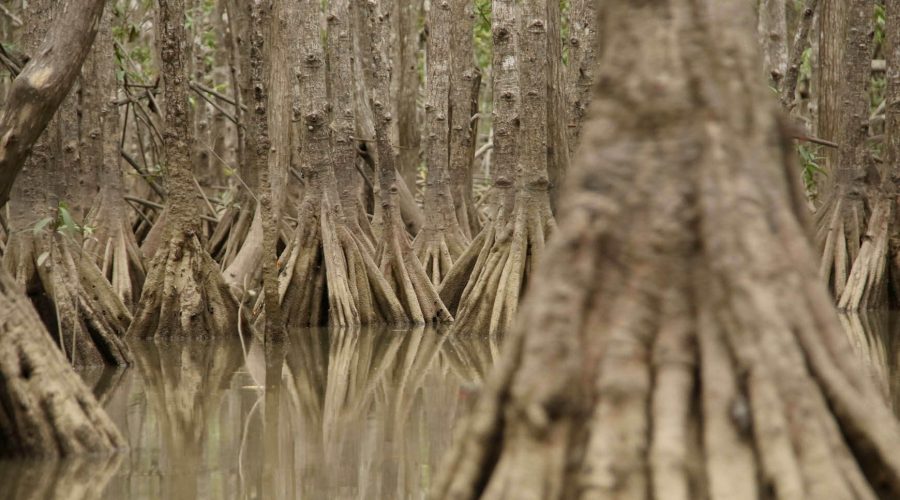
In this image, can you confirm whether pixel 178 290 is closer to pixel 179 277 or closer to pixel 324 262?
pixel 179 277

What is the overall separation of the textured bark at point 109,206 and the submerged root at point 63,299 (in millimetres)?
2034

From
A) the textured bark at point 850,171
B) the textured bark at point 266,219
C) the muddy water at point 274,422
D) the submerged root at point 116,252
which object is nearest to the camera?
the muddy water at point 274,422

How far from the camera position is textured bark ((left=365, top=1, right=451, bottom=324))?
1071cm

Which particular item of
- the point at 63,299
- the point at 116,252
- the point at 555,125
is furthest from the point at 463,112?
the point at 63,299

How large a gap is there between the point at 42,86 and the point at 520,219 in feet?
15.9

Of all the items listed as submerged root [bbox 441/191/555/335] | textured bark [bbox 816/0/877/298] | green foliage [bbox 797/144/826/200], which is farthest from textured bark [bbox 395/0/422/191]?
submerged root [bbox 441/191/555/335]

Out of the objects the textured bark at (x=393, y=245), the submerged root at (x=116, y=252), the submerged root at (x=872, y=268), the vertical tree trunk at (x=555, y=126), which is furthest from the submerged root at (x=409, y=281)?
the submerged root at (x=872, y=268)

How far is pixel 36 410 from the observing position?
4621mm

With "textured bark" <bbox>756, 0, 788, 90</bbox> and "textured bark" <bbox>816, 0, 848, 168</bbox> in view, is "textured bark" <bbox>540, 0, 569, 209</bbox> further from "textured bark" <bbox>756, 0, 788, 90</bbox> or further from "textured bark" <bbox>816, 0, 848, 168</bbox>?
"textured bark" <bbox>816, 0, 848, 168</bbox>

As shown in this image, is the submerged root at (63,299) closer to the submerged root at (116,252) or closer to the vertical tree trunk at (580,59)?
the submerged root at (116,252)

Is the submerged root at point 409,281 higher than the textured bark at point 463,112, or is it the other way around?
the textured bark at point 463,112

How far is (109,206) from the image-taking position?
436 inches

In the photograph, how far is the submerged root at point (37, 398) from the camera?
460cm

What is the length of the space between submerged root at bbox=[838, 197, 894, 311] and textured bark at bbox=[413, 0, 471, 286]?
11.9 feet
